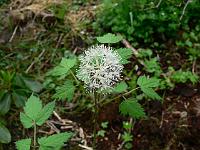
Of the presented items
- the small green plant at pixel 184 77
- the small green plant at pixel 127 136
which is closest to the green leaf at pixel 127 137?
the small green plant at pixel 127 136

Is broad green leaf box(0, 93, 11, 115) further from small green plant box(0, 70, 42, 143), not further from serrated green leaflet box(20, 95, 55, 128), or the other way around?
serrated green leaflet box(20, 95, 55, 128)

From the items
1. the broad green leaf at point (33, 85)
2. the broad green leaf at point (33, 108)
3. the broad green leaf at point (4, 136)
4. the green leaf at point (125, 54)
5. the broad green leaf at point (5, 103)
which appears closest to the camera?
the broad green leaf at point (33, 108)

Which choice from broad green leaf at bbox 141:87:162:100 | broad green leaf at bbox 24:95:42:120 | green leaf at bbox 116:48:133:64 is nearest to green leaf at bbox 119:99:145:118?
broad green leaf at bbox 141:87:162:100

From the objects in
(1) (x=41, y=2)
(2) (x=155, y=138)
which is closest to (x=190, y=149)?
(2) (x=155, y=138)

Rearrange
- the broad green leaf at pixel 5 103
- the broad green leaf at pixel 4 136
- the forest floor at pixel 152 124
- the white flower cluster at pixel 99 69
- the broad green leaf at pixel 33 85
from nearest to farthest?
the white flower cluster at pixel 99 69, the broad green leaf at pixel 4 136, the forest floor at pixel 152 124, the broad green leaf at pixel 5 103, the broad green leaf at pixel 33 85

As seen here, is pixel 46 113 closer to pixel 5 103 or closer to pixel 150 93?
pixel 150 93

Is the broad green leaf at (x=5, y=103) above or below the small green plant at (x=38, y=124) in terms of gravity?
below

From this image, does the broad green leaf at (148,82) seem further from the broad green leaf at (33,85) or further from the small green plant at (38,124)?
the broad green leaf at (33,85)
